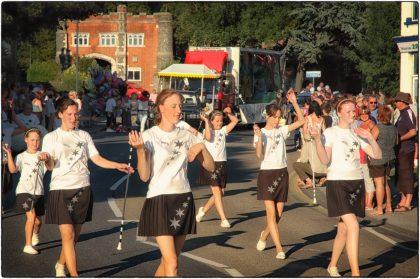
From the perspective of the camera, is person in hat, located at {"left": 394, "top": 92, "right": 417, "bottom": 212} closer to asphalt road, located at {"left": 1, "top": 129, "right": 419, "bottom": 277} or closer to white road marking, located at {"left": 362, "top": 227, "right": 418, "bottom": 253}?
asphalt road, located at {"left": 1, "top": 129, "right": 419, "bottom": 277}

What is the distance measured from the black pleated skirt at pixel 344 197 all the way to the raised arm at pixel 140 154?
103 inches

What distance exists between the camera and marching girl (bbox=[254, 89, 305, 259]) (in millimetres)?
11320

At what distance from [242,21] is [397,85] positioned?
22397 millimetres

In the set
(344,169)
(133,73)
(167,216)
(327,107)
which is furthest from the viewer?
(133,73)

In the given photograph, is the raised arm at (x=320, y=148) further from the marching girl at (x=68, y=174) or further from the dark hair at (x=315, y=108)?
the dark hair at (x=315, y=108)

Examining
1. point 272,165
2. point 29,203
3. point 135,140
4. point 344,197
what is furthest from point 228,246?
point 135,140

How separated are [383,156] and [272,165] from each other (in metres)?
4.64

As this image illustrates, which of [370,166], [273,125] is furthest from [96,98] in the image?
[273,125]

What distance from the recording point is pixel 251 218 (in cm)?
1485

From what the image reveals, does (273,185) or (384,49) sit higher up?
(384,49)

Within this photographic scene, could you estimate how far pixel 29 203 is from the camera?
11.6 m

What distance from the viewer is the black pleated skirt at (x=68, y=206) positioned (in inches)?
364

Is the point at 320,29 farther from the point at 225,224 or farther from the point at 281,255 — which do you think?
the point at 281,255

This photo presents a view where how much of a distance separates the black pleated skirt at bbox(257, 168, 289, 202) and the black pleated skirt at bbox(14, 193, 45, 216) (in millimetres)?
2799
